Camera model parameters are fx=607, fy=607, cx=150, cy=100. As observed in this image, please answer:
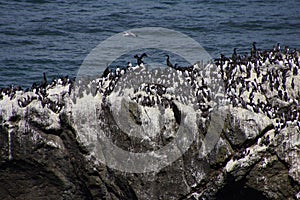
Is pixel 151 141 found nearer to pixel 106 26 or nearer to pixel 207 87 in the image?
pixel 207 87

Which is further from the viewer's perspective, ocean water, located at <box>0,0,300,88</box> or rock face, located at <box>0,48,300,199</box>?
ocean water, located at <box>0,0,300,88</box>

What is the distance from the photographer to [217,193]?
1138 cm

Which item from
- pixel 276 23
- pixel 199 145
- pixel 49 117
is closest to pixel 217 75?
pixel 199 145

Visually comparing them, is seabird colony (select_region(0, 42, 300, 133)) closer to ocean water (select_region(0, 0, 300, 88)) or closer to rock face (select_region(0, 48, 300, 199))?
rock face (select_region(0, 48, 300, 199))

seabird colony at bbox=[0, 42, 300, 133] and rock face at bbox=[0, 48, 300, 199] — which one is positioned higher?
seabird colony at bbox=[0, 42, 300, 133]

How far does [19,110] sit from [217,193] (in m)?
4.12

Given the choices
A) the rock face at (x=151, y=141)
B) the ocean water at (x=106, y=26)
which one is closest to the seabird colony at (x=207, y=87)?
the rock face at (x=151, y=141)

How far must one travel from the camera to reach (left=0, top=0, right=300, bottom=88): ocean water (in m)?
21.0

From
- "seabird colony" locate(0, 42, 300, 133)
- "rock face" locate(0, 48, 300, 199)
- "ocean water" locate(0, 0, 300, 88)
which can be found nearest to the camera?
"rock face" locate(0, 48, 300, 199)

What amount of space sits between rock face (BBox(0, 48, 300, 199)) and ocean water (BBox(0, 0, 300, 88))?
25.7 ft

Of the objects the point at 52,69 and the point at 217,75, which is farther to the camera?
the point at 52,69

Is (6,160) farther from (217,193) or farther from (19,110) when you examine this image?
(217,193)

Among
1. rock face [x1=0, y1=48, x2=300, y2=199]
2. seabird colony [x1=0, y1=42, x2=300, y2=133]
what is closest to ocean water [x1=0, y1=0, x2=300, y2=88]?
seabird colony [x1=0, y1=42, x2=300, y2=133]

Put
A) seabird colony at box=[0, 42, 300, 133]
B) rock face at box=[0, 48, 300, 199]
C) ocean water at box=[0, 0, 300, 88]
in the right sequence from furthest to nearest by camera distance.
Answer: ocean water at box=[0, 0, 300, 88] → seabird colony at box=[0, 42, 300, 133] → rock face at box=[0, 48, 300, 199]
